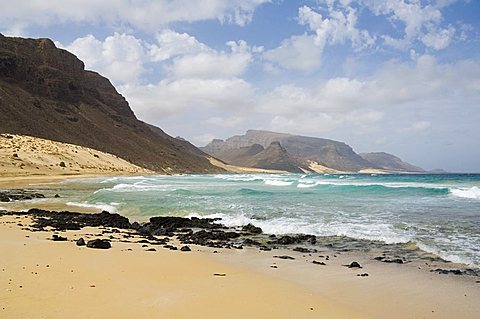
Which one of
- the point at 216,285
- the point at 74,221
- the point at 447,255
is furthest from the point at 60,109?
the point at 447,255

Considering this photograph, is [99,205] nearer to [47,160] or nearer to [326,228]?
[326,228]

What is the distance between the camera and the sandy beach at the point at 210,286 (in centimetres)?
550

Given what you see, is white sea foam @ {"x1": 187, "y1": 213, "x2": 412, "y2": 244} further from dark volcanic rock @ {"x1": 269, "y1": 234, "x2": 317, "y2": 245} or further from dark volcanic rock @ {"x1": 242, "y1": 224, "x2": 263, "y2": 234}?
dark volcanic rock @ {"x1": 269, "y1": 234, "x2": 317, "y2": 245}

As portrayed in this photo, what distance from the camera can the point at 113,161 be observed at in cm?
8762

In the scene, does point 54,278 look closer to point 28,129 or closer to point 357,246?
point 357,246

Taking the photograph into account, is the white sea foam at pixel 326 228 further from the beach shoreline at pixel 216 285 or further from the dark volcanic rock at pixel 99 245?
the dark volcanic rock at pixel 99 245

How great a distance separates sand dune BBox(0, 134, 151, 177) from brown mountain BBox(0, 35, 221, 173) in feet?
30.6

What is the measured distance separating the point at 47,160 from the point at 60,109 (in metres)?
47.0

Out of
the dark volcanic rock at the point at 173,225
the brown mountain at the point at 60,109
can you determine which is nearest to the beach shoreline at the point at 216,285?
the dark volcanic rock at the point at 173,225

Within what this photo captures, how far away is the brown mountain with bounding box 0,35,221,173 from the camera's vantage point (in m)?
86.8

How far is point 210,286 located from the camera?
6.80 m

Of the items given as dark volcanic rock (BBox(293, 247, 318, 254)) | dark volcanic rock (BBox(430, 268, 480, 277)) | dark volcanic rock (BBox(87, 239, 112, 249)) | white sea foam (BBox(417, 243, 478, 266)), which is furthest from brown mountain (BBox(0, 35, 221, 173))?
dark volcanic rock (BBox(430, 268, 480, 277))

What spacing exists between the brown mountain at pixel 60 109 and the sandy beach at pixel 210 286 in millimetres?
77984

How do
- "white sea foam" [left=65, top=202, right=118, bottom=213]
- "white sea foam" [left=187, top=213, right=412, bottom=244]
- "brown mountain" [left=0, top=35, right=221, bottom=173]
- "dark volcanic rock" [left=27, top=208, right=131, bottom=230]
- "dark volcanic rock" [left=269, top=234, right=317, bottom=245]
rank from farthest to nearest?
"brown mountain" [left=0, top=35, right=221, bottom=173] < "white sea foam" [left=65, top=202, right=118, bottom=213] < "dark volcanic rock" [left=27, top=208, right=131, bottom=230] < "white sea foam" [left=187, top=213, right=412, bottom=244] < "dark volcanic rock" [left=269, top=234, right=317, bottom=245]
